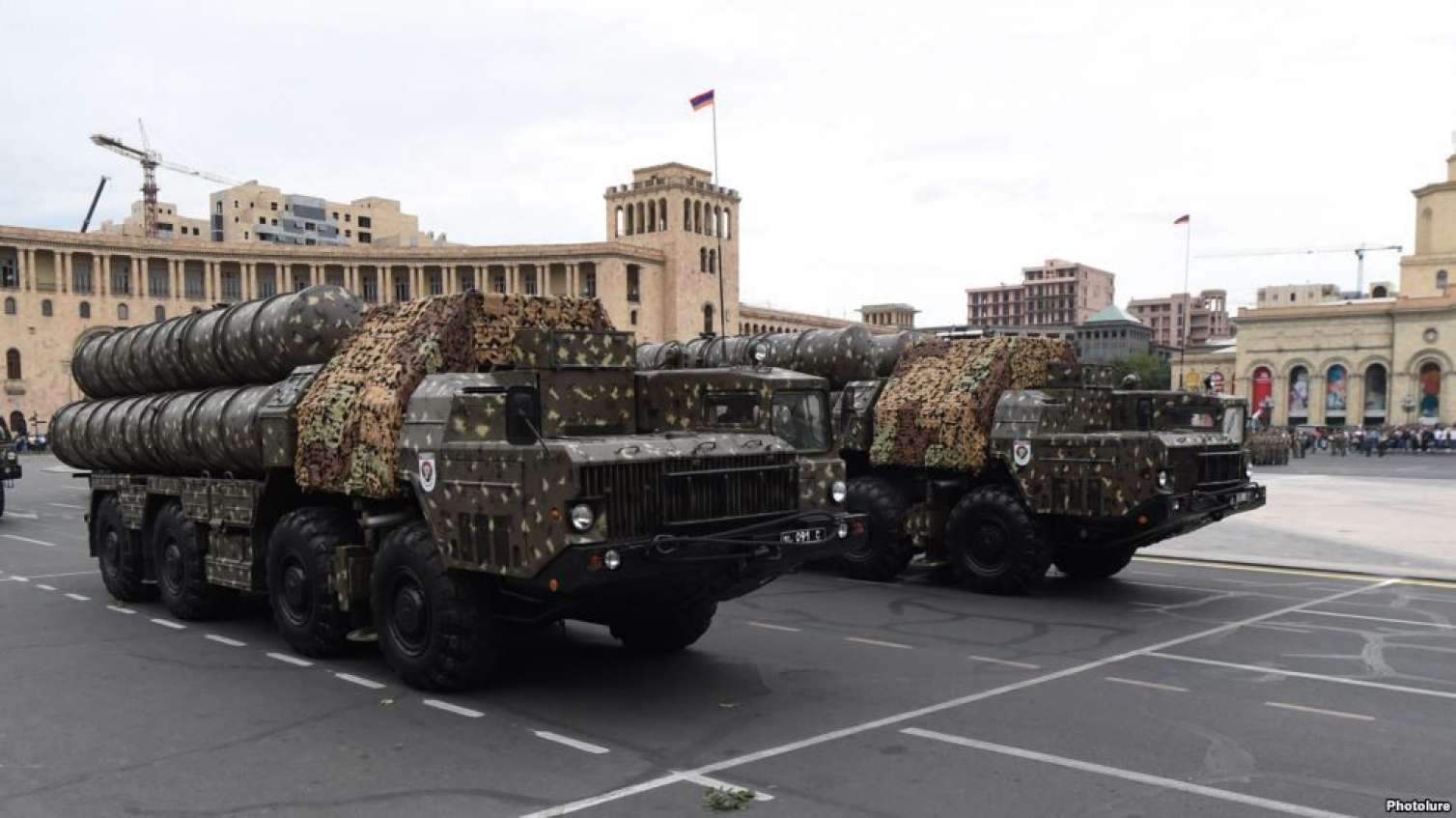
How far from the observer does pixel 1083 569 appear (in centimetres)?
1547

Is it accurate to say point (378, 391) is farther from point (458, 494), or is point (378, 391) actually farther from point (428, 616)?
point (428, 616)

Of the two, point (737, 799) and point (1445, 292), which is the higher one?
point (1445, 292)

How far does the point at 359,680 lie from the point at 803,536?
4.21 metres

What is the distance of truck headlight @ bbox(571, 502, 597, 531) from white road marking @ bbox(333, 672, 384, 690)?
295 cm

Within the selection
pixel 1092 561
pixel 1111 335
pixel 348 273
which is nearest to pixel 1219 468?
pixel 1092 561

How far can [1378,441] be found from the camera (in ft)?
196

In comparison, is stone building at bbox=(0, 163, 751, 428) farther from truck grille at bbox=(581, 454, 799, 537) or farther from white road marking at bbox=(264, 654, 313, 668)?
truck grille at bbox=(581, 454, 799, 537)

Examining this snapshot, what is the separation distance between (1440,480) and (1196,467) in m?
27.6

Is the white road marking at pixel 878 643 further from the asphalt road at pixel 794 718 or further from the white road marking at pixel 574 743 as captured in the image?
the white road marking at pixel 574 743

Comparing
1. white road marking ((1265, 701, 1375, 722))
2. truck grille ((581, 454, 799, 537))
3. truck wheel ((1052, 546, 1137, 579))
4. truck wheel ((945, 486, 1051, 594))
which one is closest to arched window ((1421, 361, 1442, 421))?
truck wheel ((1052, 546, 1137, 579))

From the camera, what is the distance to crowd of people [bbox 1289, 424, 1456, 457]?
60125 mm

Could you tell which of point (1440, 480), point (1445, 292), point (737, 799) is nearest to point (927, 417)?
point (737, 799)

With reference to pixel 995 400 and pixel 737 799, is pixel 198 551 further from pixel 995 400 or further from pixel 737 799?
pixel 995 400

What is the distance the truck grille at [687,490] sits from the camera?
812cm
